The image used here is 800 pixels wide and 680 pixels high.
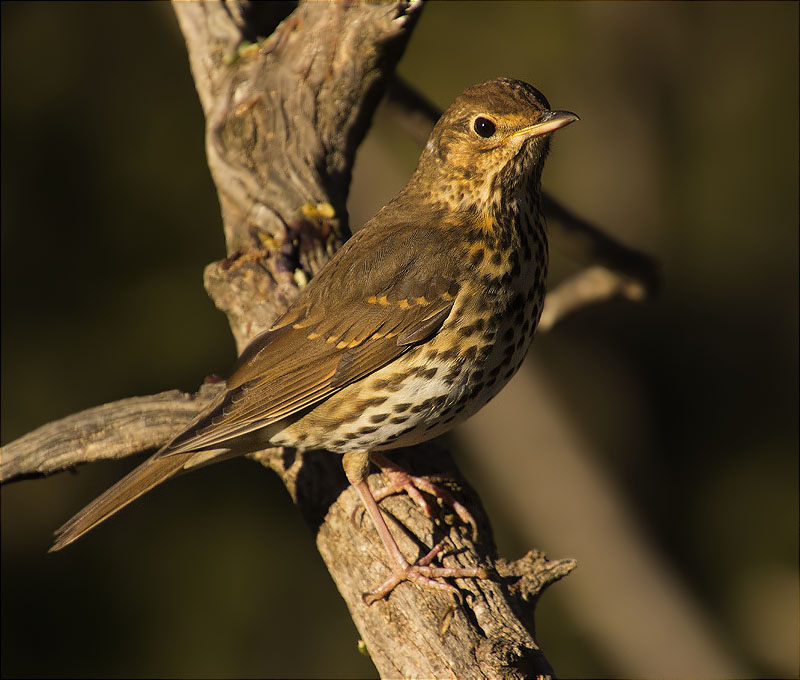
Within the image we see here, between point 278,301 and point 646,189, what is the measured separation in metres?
4.69

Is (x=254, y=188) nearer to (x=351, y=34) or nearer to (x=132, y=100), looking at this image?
(x=351, y=34)

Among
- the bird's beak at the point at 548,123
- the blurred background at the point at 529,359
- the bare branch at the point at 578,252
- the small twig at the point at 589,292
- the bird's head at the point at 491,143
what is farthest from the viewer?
the blurred background at the point at 529,359

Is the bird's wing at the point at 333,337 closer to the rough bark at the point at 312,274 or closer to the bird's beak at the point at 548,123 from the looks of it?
the rough bark at the point at 312,274

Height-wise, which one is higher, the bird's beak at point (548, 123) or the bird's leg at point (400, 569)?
the bird's beak at point (548, 123)

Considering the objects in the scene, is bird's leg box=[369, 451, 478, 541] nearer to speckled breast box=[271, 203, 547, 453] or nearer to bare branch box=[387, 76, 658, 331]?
speckled breast box=[271, 203, 547, 453]

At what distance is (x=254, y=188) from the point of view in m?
4.05

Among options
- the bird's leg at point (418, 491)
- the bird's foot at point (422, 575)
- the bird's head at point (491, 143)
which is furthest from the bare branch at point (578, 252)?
the bird's foot at point (422, 575)

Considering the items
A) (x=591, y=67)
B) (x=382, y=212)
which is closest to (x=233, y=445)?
(x=382, y=212)

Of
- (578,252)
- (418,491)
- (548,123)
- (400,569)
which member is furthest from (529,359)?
(400,569)

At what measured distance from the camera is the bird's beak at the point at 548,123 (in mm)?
3248

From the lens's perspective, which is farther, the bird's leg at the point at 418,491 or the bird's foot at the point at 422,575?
the bird's leg at the point at 418,491

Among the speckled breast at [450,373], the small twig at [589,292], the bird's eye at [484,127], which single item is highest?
the bird's eye at [484,127]

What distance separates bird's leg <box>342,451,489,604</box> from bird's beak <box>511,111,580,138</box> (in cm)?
126

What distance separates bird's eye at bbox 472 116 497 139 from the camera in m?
3.43
